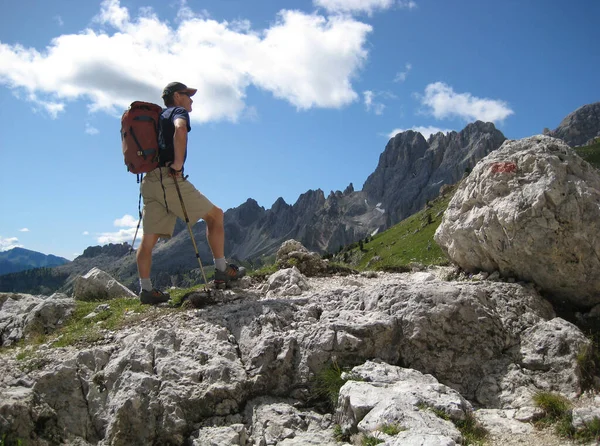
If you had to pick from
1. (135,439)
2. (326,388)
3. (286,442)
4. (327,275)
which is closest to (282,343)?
(326,388)

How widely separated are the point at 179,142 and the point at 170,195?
1.44 m

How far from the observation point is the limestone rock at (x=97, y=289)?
15773 millimetres

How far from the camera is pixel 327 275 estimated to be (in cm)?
1492

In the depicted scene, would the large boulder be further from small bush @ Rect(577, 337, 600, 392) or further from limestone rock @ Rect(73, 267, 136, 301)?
limestone rock @ Rect(73, 267, 136, 301)

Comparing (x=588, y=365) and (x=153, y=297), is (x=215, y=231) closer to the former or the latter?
(x=153, y=297)

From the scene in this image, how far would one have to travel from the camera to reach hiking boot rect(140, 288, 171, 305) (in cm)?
1127

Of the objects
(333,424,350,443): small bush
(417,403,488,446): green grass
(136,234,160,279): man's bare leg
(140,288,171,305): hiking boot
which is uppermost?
(136,234,160,279): man's bare leg

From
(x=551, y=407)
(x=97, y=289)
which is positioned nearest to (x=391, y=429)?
(x=551, y=407)

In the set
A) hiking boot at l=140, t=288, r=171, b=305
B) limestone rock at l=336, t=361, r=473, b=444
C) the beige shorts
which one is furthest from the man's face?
limestone rock at l=336, t=361, r=473, b=444

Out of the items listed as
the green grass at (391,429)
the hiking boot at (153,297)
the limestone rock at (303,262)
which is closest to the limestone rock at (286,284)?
the limestone rock at (303,262)

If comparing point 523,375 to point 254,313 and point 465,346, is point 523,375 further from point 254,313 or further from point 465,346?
point 254,313

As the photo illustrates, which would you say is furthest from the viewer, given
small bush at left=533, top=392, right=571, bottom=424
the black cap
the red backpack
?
the black cap

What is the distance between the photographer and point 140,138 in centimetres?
1039

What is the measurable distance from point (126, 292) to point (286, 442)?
11740 millimetres
